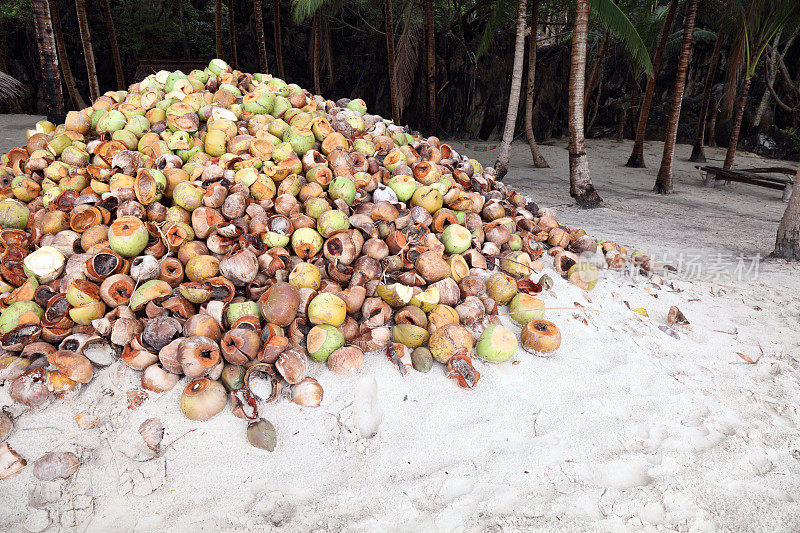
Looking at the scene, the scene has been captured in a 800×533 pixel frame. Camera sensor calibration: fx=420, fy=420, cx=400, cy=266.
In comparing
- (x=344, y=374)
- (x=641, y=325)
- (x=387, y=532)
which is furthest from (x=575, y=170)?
(x=387, y=532)

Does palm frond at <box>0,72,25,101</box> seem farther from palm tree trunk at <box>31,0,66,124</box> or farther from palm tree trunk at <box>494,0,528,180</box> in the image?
palm tree trunk at <box>494,0,528,180</box>

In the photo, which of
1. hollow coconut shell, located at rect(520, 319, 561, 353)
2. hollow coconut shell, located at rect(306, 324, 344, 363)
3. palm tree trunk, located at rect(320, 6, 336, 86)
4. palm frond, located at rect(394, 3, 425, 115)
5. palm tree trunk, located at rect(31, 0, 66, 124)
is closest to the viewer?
hollow coconut shell, located at rect(306, 324, 344, 363)

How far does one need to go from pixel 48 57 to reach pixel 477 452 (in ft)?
21.7

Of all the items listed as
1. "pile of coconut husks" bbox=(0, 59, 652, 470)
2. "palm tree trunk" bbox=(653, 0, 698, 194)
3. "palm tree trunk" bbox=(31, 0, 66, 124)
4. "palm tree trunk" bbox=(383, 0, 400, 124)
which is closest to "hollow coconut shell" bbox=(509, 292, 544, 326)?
"pile of coconut husks" bbox=(0, 59, 652, 470)

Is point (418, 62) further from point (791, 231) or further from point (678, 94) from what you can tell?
point (791, 231)

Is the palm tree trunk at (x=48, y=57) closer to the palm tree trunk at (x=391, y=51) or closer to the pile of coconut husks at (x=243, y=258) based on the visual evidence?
the pile of coconut husks at (x=243, y=258)

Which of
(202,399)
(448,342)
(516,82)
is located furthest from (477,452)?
(516,82)

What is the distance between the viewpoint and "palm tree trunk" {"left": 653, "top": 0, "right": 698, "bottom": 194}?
604 cm

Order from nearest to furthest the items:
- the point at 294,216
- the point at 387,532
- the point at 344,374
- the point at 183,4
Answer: the point at 387,532 < the point at 344,374 < the point at 294,216 < the point at 183,4

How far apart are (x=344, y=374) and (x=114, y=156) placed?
187 cm

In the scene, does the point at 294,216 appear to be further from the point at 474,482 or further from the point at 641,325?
the point at 641,325

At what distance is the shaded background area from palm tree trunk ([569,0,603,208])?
7760 millimetres

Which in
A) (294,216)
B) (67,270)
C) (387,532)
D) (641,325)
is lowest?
(387,532)

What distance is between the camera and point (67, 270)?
1.96 meters
